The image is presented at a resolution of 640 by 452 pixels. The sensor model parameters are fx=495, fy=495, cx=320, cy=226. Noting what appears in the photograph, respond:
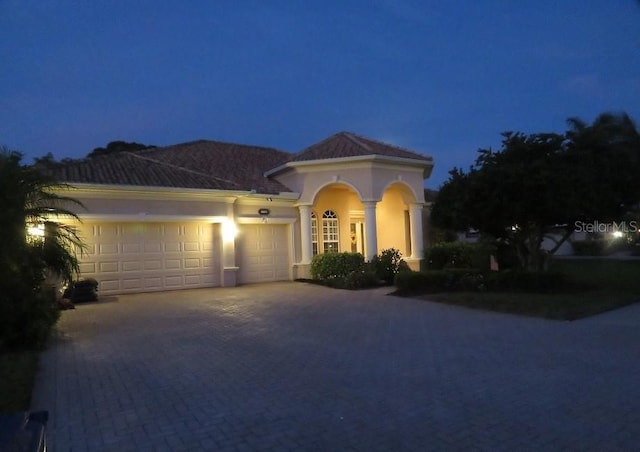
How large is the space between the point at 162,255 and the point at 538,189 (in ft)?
37.5

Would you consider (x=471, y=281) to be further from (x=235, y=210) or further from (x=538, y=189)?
(x=235, y=210)

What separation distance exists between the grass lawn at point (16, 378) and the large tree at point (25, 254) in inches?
18.9

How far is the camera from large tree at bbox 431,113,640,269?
1258 centimetres

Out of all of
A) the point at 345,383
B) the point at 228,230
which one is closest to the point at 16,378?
the point at 345,383

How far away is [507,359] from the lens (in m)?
7.10

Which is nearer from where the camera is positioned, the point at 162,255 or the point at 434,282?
the point at 434,282

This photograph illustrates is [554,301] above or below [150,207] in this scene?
below

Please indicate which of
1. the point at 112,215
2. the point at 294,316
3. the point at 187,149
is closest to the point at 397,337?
the point at 294,316

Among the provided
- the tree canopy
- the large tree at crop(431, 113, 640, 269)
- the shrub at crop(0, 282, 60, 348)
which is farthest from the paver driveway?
the tree canopy

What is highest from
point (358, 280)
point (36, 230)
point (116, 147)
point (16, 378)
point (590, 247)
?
point (116, 147)

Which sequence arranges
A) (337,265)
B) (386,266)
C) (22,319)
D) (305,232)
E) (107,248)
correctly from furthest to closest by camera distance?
(305,232) < (337,265) < (386,266) < (107,248) < (22,319)

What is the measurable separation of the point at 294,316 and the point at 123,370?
4.64 m

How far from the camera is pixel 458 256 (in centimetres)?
1972

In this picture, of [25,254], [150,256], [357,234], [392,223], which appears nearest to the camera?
[25,254]
